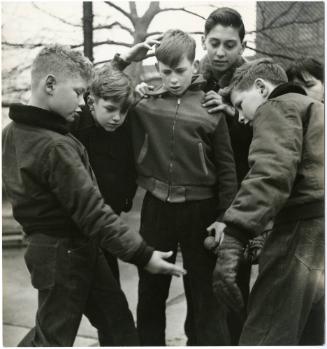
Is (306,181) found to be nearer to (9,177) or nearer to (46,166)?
(46,166)

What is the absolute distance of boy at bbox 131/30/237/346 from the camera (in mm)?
2248

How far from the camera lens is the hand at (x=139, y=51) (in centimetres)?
232

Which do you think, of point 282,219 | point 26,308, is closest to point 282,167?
point 282,219

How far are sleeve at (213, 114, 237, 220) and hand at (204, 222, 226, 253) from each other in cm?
5

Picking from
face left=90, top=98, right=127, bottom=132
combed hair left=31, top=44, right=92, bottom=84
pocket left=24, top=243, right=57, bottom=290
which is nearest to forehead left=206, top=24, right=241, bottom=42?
face left=90, top=98, right=127, bottom=132

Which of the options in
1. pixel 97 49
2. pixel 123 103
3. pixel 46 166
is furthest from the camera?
pixel 97 49

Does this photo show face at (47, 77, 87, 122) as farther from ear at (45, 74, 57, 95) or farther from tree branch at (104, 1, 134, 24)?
tree branch at (104, 1, 134, 24)

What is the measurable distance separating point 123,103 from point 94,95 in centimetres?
14

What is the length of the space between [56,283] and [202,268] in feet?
2.24

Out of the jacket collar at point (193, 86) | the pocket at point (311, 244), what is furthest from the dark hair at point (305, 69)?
the pocket at point (311, 244)

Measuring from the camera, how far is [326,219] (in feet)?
6.51

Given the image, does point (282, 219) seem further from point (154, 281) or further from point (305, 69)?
point (305, 69)

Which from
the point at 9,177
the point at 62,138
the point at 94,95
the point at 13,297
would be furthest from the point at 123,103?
the point at 13,297

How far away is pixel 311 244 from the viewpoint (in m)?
1.95
